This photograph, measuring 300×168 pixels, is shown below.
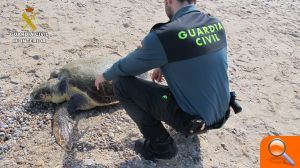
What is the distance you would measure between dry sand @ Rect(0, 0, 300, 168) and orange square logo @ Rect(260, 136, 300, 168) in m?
0.08

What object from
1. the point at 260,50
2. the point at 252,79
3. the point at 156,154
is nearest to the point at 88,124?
the point at 156,154

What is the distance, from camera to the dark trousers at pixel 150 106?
2490mm

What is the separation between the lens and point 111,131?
3033 millimetres

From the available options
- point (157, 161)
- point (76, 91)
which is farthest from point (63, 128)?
point (157, 161)

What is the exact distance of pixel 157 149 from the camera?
106 inches

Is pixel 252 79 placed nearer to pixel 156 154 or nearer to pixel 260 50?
pixel 260 50

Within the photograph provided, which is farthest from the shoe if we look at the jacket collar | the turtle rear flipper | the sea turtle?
the jacket collar

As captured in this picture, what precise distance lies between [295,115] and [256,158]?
812 millimetres

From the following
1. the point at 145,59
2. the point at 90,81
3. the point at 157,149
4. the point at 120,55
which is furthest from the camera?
the point at 120,55

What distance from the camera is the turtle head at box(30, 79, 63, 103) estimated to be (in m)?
3.32

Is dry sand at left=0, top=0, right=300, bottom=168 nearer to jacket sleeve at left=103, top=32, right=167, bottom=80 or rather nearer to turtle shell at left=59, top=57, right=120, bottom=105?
turtle shell at left=59, top=57, right=120, bottom=105

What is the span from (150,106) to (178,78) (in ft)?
1.15

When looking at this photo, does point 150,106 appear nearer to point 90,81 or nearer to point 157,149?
point 157,149

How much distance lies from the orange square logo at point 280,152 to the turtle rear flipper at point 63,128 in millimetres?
1592
